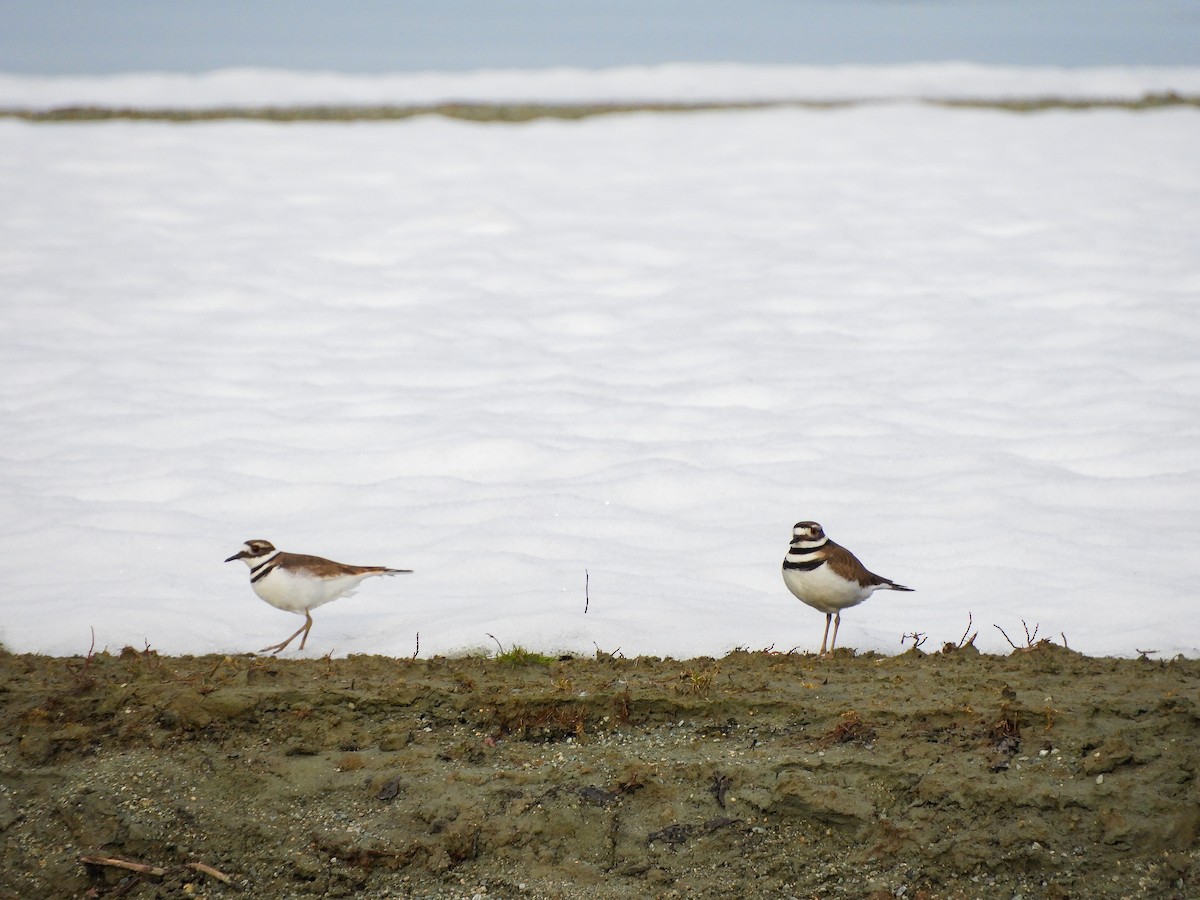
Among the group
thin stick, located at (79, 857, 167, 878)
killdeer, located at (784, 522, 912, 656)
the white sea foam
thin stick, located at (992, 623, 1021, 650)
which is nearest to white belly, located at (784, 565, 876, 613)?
killdeer, located at (784, 522, 912, 656)

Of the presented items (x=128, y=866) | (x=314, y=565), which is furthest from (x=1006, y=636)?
(x=128, y=866)

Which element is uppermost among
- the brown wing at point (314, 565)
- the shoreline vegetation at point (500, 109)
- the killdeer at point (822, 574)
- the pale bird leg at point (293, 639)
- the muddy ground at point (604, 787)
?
the shoreline vegetation at point (500, 109)

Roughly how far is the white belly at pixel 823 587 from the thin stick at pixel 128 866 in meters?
3.62

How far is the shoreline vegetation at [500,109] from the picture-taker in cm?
2550

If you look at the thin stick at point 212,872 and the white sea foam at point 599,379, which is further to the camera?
the white sea foam at point 599,379

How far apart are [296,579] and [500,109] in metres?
21.7

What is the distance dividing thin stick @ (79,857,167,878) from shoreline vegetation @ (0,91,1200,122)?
73.9 ft

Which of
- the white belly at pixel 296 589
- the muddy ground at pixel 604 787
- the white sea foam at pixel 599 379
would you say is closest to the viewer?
the muddy ground at pixel 604 787

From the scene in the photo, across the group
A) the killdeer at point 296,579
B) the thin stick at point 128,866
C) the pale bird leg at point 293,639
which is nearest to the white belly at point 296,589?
the killdeer at point 296,579

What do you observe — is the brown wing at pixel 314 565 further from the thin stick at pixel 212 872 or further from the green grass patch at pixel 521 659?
the thin stick at pixel 212 872

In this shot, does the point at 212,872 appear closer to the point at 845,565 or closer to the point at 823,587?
the point at 823,587

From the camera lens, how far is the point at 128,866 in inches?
199

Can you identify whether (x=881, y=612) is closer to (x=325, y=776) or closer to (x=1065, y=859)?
(x=1065, y=859)

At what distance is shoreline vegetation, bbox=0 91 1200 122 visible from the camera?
2550 centimetres
